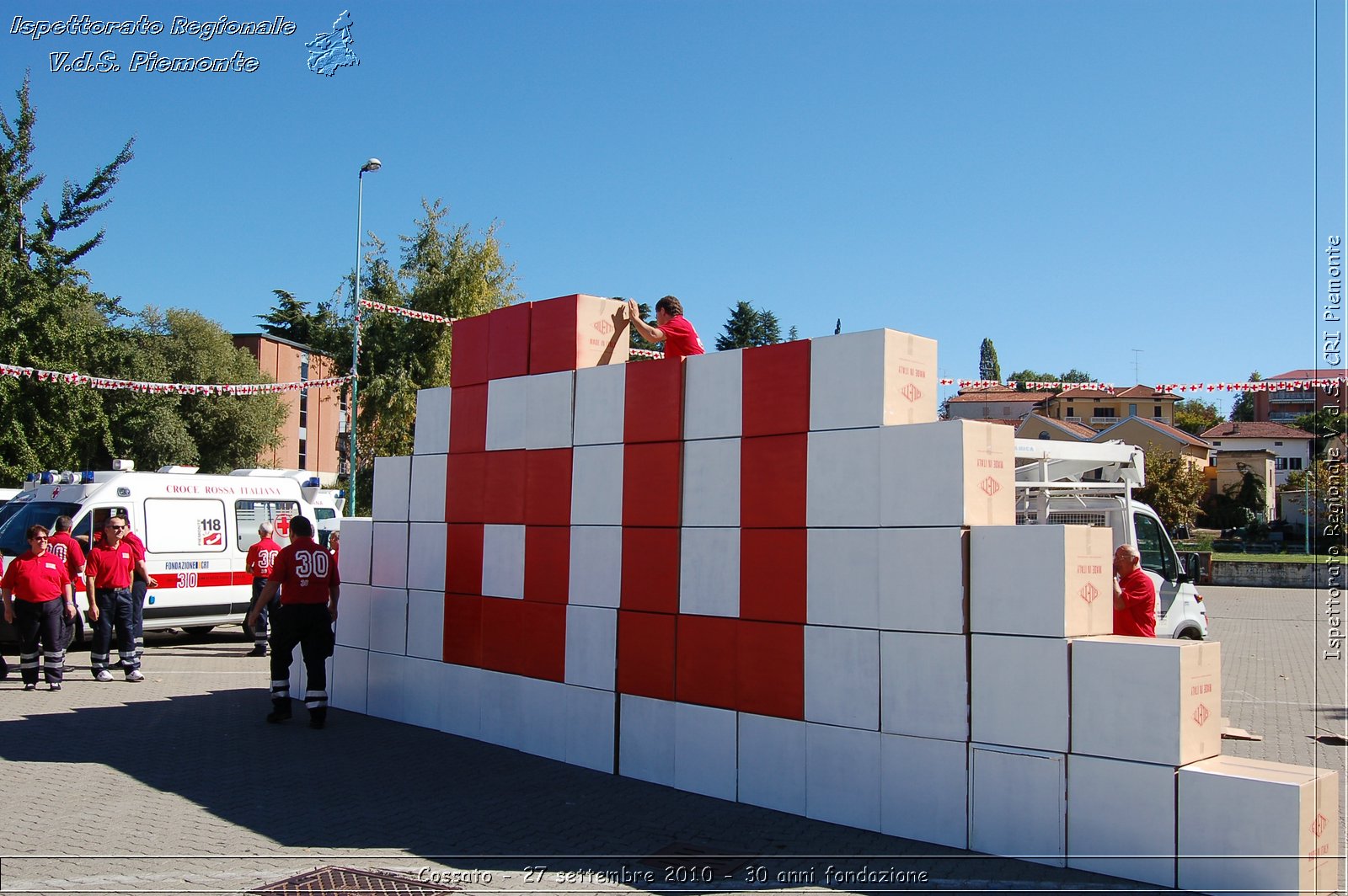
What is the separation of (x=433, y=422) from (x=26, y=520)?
8.80 metres

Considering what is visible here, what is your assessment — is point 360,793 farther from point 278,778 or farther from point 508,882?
point 508,882

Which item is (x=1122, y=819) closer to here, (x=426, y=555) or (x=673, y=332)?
(x=673, y=332)

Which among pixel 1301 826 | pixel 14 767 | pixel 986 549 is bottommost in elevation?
pixel 14 767

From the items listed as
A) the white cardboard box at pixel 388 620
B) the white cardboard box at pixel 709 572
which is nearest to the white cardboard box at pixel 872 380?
the white cardboard box at pixel 709 572

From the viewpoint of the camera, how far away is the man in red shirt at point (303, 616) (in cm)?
1009

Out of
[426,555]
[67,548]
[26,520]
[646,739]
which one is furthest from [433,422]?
[26,520]

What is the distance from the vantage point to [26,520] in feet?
49.4

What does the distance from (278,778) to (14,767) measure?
222 centimetres

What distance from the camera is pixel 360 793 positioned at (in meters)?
7.54

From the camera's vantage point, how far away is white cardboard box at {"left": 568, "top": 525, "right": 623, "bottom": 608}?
8289mm

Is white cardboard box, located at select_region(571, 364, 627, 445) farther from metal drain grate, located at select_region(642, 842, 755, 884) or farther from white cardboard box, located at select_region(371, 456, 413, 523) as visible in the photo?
metal drain grate, located at select_region(642, 842, 755, 884)

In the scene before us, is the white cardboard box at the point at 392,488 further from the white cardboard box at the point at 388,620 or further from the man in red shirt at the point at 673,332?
the man in red shirt at the point at 673,332

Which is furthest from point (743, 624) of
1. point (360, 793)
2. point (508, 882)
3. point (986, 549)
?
point (360, 793)

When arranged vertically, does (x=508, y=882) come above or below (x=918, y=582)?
below
